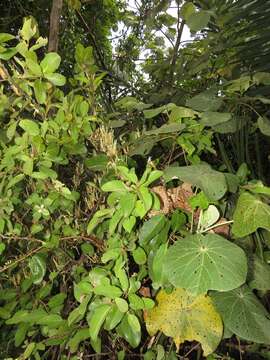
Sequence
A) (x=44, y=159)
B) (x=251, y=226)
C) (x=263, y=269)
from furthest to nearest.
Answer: (x=44, y=159), (x=263, y=269), (x=251, y=226)

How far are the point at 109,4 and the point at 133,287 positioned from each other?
→ 246cm

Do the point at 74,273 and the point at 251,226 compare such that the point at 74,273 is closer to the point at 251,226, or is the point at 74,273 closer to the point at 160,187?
the point at 160,187

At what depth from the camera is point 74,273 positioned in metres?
1.00

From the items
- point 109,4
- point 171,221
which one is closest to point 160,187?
point 171,221

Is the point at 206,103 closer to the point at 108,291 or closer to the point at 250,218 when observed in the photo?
the point at 250,218

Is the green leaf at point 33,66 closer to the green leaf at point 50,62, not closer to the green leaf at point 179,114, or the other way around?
the green leaf at point 50,62

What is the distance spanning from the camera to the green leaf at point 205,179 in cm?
68

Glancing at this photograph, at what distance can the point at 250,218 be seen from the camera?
0.71 metres

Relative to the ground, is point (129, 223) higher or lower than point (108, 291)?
higher

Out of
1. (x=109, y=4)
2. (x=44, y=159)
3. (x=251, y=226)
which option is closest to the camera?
(x=251, y=226)

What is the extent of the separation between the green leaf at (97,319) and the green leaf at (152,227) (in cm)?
15

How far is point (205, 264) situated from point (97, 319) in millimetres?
236

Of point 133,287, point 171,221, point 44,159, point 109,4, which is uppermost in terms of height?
point 109,4

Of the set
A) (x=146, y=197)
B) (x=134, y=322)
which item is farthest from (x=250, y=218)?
(x=134, y=322)
